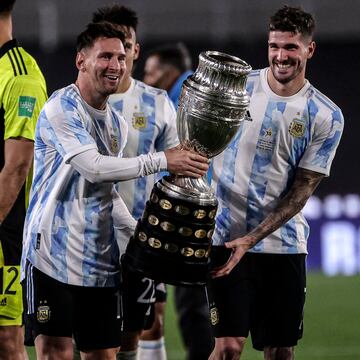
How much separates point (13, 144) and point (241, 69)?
999 millimetres

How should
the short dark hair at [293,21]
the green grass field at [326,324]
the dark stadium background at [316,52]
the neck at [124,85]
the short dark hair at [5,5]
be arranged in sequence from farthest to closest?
the dark stadium background at [316,52] → the green grass field at [326,324] → the neck at [124,85] → the short dark hair at [293,21] → the short dark hair at [5,5]

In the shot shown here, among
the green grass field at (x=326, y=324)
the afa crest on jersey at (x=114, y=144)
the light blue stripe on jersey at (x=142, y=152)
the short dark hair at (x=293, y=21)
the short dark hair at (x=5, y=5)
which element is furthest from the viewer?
the green grass field at (x=326, y=324)

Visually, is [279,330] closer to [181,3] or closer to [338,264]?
[338,264]

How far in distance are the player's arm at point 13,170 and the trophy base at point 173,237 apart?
22.5 inches

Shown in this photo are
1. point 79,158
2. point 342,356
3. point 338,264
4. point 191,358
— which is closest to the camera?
point 79,158

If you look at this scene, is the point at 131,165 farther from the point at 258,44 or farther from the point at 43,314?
the point at 258,44

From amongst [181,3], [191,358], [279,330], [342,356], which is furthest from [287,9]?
[181,3]

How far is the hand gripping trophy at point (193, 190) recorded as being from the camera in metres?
4.42

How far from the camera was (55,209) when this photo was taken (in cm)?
462

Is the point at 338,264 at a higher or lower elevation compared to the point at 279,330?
lower

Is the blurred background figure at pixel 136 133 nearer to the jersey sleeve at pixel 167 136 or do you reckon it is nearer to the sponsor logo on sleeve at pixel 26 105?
the jersey sleeve at pixel 167 136

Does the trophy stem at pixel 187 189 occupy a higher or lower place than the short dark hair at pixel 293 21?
lower

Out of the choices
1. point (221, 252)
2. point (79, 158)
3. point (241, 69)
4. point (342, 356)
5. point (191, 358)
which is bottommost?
point (342, 356)

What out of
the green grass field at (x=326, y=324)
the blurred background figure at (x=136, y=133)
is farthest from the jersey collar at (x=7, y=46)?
the green grass field at (x=326, y=324)
